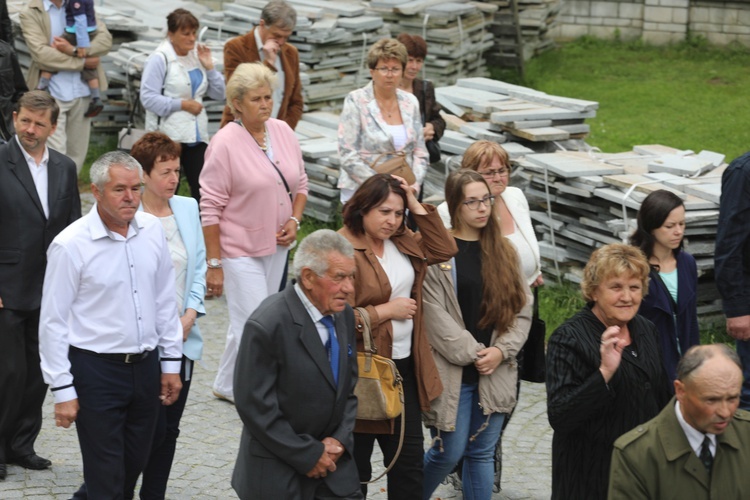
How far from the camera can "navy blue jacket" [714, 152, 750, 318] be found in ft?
24.2

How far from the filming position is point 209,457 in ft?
25.2

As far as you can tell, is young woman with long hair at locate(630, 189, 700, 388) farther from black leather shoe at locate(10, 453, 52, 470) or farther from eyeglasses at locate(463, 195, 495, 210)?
black leather shoe at locate(10, 453, 52, 470)

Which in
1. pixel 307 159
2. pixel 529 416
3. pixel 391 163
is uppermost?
pixel 391 163

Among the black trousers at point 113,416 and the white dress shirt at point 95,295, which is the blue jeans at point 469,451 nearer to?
the black trousers at point 113,416

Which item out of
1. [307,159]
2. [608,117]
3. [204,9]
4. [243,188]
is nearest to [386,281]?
[243,188]

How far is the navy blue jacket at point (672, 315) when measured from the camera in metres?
6.61

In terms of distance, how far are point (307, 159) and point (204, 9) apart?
20.0ft

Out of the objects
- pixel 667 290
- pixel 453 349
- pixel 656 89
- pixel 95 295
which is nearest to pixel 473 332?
pixel 453 349

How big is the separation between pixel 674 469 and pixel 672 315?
82.7 inches

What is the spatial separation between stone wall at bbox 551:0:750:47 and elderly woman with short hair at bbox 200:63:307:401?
12973mm

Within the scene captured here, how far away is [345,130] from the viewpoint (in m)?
8.59

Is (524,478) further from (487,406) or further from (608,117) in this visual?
(608,117)

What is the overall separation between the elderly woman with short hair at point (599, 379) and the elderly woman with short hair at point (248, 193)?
261 centimetres

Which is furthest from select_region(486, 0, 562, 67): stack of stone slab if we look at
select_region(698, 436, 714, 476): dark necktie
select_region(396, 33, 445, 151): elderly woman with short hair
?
select_region(698, 436, 714, 476): dark necktie
